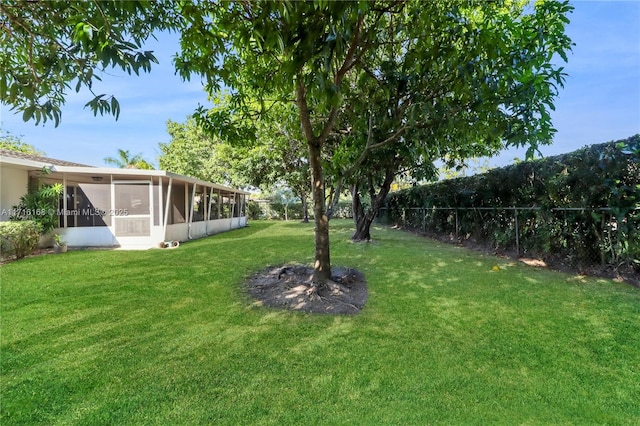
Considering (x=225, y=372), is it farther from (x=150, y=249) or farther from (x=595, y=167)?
(x=150, y=249)

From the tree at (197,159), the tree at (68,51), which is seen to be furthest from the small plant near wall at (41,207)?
the tree at (197,159)

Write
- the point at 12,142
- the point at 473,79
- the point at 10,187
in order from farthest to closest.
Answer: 1. the point at 12,142
2. the point at 10,187
3. the point at 473,79

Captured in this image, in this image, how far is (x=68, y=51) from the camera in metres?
2.44

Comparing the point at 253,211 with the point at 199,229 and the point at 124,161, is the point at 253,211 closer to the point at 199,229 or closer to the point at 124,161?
the point at 124,161

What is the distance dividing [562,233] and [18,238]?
12.6 metres

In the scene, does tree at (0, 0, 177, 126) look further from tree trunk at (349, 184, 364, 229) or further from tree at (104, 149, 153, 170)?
tree at (104, 149, 153, 170)

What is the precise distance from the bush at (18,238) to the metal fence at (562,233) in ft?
40.5

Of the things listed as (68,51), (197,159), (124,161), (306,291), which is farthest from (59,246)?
(124,161)

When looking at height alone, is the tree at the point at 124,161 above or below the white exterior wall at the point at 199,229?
above

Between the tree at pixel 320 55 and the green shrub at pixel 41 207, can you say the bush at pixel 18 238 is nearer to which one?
the green shrub at pixel 41 207

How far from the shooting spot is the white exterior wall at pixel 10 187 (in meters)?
8.64

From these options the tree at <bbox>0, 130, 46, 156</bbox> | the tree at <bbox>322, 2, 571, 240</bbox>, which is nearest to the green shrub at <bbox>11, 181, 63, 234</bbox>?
the tree at <bbox>322, 2, 571, 240</bbox>

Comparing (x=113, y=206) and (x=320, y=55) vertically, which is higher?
(x=320, y=55)

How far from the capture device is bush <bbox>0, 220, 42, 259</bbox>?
745 centimetres
